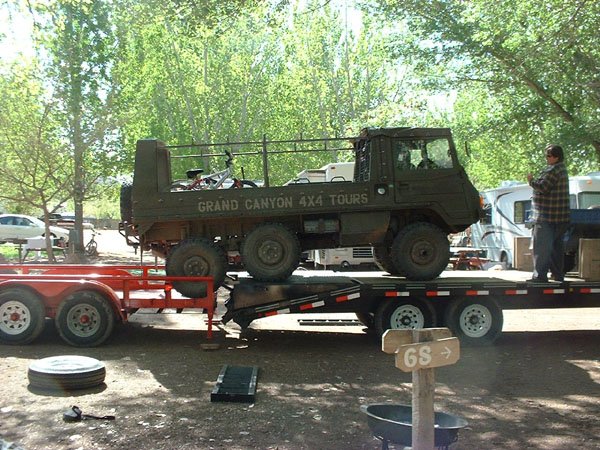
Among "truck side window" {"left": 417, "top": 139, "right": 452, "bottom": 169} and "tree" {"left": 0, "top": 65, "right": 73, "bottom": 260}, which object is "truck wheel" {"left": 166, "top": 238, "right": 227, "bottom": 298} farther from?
"tree" {"left": 0, "top": 65, "right": 73, "bottom": 260}

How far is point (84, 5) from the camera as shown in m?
11.9

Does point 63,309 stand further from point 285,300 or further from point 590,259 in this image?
point 590,259

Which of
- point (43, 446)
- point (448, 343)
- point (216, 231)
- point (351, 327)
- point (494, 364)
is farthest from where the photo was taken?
point (351, 327)

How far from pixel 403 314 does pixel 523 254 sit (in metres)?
3.63

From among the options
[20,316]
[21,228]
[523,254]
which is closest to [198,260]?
[20,316]

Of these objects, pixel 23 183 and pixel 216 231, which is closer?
pixel 216 231

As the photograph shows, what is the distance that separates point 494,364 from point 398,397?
2.14 metres

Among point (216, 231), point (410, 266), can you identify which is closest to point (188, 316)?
point (216, 231)

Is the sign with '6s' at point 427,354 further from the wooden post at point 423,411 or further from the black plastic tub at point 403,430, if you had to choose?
the black plastic tub at point 403,430

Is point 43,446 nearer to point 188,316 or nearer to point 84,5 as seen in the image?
point 188,316

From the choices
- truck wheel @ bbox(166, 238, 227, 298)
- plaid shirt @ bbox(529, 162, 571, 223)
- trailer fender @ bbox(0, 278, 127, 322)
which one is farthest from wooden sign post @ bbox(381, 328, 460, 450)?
plaid shirt @ bbox(529, 162, 571, 223)

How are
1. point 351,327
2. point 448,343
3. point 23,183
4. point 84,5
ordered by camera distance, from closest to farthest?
1. point 448,343
2. point 351,327
3. point 84,5
4. point 23,183

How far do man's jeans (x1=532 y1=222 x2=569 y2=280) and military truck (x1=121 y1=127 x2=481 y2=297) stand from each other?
932mm

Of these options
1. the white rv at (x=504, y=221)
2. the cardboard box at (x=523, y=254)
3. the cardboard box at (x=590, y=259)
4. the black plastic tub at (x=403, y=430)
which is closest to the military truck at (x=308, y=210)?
the cardboard box at (x=590, y=259)
